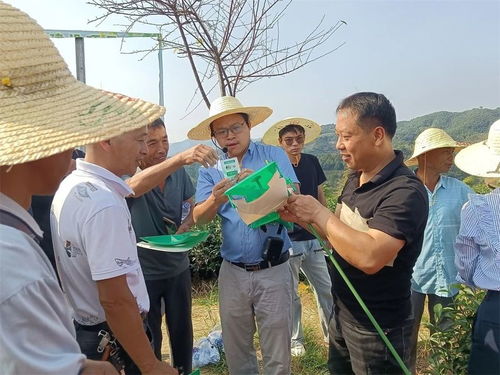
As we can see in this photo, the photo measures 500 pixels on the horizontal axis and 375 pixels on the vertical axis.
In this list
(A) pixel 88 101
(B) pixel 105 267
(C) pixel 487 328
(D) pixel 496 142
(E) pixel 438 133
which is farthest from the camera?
(E) pixel 438 133

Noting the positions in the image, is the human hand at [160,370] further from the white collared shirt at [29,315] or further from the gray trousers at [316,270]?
the gray trousers at [316,270]

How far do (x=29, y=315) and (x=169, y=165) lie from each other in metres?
1.70

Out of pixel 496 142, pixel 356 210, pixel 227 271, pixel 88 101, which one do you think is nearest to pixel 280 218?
pixel 356 210

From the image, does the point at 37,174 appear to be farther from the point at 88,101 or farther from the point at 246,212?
the point at 246,212

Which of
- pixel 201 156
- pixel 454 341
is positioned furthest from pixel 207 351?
pixel 454 341

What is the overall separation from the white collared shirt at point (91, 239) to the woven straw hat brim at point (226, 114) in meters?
Result: 1.12

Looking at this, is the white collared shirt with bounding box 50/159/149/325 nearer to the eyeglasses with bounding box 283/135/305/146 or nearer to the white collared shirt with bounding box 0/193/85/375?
the white collared shirt with bounding box 0/193/85/375

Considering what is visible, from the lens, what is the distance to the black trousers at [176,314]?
2.74 meters

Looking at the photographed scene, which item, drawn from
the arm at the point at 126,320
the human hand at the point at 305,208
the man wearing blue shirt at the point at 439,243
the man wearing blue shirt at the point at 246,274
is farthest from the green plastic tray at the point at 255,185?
the man wearing blue shirt at the point at 439,243

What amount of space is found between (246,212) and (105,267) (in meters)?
0.77

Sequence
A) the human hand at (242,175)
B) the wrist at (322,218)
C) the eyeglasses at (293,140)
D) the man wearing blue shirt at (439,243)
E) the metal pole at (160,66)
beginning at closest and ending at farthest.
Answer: the wrist at (322,218)
the human hand at (242,175)
the man wearing blue shirt at (439,243)
the eyeglasses at (293,140)
the metal pole at (160,66)

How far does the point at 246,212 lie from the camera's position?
2.04m

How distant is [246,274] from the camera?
2492 millimetres

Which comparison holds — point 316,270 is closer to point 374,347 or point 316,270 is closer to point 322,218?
point 374,347
